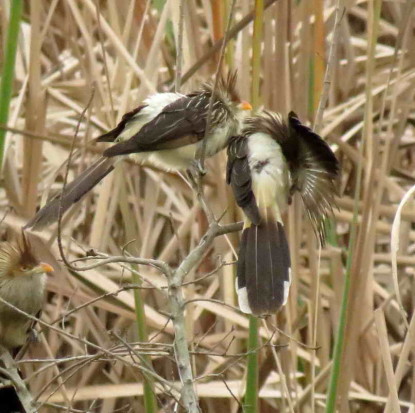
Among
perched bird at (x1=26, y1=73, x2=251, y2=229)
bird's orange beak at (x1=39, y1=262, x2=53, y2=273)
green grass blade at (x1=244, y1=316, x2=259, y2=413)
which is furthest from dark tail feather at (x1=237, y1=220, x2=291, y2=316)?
bird's orange beak at (x1=39, y1=262, x2=53, y2=273)

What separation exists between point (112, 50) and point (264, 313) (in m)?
2.34

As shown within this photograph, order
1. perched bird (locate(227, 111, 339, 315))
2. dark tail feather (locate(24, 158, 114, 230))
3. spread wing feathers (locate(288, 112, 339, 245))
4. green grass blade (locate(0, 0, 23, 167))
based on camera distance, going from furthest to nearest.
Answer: dark tail feather (locate(24, 158, 114, 230)) < green grass blade (locate(0, 0, 23, 167)) < spread wing feathers (locate(288, 112, 339, 245)) < perched bird (locate(227, 111, 339, 315))

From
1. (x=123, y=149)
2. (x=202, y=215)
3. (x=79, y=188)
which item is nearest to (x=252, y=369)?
(x=123, y=149)

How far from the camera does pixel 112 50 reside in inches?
162

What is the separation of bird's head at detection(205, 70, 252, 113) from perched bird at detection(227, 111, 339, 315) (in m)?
0.17

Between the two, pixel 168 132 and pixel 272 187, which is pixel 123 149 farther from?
pixel 272 187

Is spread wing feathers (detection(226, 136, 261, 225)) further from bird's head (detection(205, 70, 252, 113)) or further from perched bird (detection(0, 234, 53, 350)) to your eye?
perched bird (detection(0, 234, 53, 350))

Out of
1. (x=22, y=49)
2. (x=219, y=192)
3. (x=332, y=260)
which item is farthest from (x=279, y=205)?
(x=22, y=49)

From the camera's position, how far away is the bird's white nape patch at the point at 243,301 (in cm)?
203

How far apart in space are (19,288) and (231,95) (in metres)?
0.89

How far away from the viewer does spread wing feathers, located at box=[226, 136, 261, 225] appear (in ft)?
7.61

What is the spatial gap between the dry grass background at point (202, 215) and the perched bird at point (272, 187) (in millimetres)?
266

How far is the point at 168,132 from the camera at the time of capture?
2639 millimetres

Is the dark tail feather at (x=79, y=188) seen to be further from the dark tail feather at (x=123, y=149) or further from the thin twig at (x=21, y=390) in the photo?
the thin twig at (x=21, y=390)
